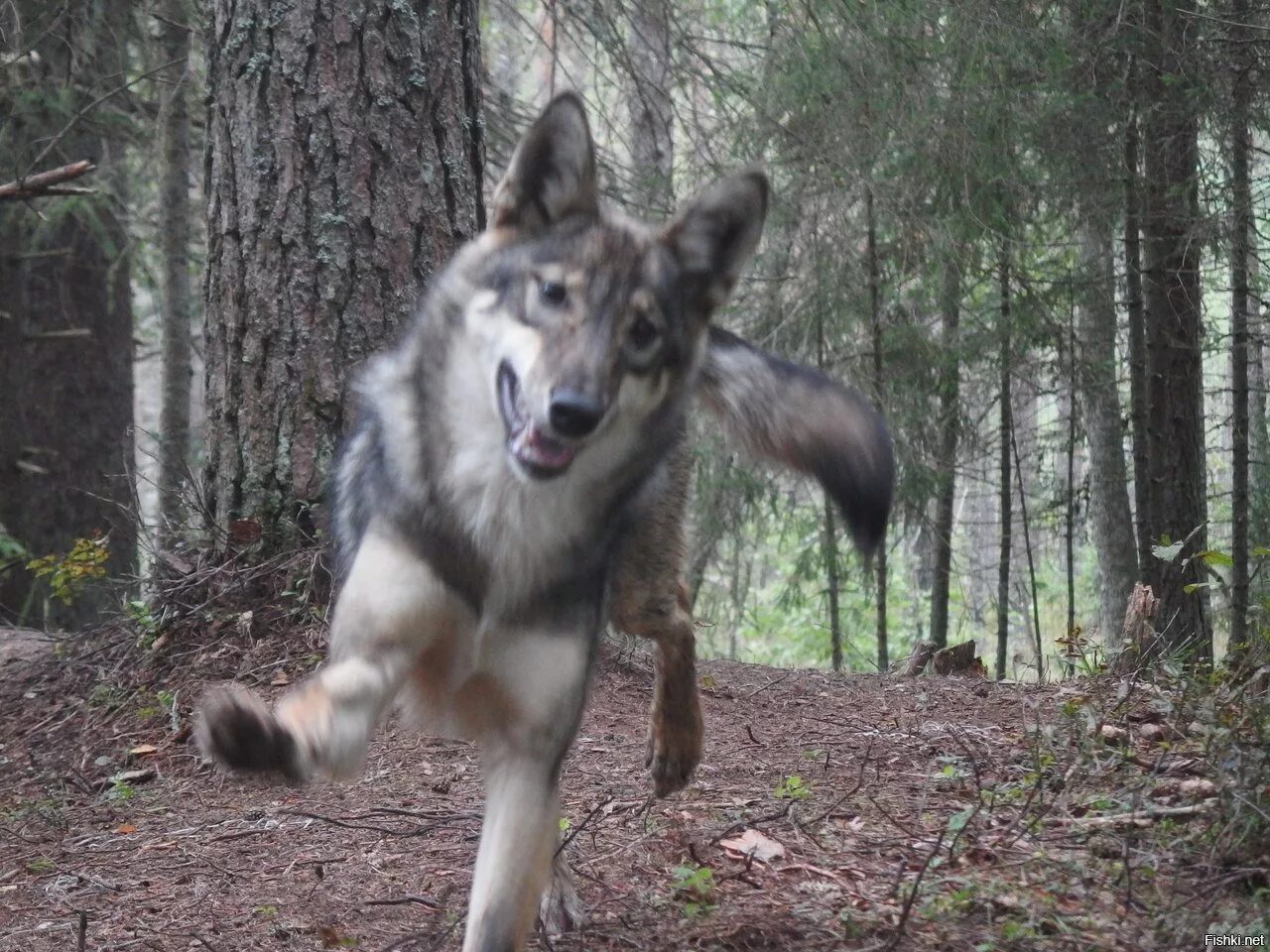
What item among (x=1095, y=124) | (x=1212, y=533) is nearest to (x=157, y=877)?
(x=1095, y=124)

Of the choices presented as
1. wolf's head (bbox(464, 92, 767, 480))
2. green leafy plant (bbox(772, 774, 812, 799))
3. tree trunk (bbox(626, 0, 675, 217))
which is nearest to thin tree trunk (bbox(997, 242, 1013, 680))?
tree trunk (bbox(626, 0, 675, 217))

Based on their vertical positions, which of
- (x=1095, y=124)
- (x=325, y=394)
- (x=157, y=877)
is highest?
(x=1095, y=124)

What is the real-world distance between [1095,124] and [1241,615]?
3.54 meters

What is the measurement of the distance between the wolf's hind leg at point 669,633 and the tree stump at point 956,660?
382 centimetres

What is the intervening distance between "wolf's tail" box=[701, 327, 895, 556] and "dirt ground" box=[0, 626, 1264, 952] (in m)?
1.08

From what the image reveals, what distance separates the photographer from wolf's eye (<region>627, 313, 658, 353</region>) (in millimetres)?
3205

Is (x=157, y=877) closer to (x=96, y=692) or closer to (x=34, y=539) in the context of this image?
(x=96, y=692)

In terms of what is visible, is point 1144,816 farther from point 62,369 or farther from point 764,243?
point 62,369

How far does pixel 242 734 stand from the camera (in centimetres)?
262

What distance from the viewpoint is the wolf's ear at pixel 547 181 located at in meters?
3.46

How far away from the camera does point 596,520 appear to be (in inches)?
133

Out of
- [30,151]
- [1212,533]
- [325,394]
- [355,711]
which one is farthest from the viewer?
[1212,533]

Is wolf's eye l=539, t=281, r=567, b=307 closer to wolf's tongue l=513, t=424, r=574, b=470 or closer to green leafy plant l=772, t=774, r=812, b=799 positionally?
wolf's tongue l=513, t=424, r=574, b=470

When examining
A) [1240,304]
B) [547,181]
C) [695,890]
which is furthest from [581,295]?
[1240,304]
